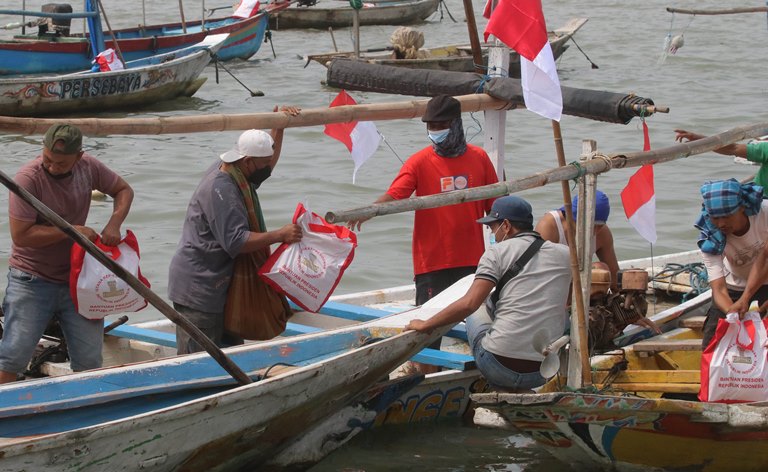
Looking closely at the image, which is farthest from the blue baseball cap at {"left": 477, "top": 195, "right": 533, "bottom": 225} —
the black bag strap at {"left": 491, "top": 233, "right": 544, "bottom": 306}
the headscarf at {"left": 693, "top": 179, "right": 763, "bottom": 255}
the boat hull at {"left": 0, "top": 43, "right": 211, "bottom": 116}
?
the boat hull at {"left": 0, "top": 43, "right": 211, "bottom": 116}

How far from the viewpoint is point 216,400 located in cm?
474

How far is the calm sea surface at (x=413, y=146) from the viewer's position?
6.55m

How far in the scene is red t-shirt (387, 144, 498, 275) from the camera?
614cm

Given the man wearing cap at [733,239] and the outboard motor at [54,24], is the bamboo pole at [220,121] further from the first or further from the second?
the outboard motor at [54,24]

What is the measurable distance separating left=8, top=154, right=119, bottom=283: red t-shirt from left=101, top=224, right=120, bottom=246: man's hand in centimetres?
14

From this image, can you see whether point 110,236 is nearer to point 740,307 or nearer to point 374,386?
point 374,386

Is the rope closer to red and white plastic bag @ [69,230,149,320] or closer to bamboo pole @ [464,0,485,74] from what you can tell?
bamboo pole @ [464,0,485,74]

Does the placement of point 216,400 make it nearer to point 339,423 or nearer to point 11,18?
point 339,423

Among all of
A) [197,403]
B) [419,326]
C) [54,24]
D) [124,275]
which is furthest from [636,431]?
[54,24]

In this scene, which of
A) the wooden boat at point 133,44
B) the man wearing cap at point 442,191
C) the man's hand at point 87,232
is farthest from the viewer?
the wooden boat at point 133,44

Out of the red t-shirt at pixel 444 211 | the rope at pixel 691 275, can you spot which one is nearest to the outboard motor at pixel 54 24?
the rope at pixel 691 275

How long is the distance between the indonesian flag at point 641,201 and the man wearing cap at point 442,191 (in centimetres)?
75

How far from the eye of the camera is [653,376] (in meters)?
5.95

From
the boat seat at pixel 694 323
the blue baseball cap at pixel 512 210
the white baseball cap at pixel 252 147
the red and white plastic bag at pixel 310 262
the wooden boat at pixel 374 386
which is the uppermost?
the white baseball cap at pixel 252 147
